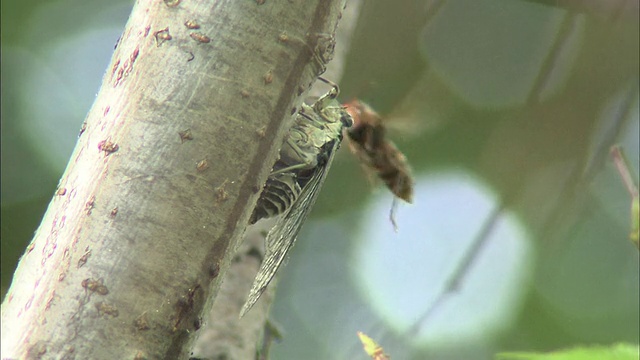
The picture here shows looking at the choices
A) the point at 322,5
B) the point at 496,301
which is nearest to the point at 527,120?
the point at 496,301

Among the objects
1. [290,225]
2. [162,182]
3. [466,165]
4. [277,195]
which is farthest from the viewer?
[466,165]

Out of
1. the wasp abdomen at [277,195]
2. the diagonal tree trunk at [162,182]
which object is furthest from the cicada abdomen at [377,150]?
the diagonal tree trunk at [162,182]

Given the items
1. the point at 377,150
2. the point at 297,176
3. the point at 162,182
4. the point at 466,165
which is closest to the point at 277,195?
the point at 297,176

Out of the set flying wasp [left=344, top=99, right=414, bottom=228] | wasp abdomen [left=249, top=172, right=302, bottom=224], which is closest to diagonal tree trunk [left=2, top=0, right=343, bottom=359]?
wasp abdomen [left=249, top=172, right=302, bottom=224]

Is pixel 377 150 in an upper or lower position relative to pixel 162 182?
lower

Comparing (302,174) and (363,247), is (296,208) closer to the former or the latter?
(302,174)

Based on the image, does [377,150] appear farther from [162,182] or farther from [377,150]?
[162,182]
